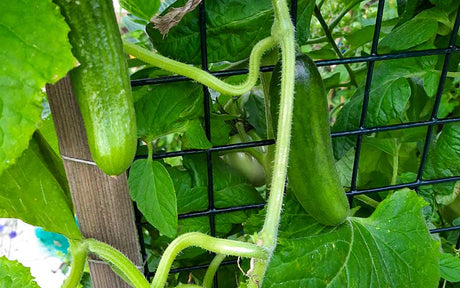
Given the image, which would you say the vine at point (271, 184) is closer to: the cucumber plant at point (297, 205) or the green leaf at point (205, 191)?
the cucumber plant at point (297, 205)

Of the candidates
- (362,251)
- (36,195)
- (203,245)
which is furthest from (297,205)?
(36,195)

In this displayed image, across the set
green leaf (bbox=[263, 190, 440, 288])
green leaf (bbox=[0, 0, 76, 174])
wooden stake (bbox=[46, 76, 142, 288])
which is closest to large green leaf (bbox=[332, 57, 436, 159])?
green leaf (bbox=[263, 190, 440, 288])

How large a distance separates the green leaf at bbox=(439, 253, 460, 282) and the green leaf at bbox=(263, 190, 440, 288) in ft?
0.25

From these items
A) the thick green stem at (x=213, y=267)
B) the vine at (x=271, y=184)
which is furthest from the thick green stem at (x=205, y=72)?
the thick green stem at (x=213, y=267)

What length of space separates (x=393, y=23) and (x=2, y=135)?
24.8 inches

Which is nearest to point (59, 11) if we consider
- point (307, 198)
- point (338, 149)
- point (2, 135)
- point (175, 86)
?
point (2, 135)

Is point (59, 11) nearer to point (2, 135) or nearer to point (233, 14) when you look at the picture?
point (2, 135)

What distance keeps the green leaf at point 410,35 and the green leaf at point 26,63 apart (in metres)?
0.42

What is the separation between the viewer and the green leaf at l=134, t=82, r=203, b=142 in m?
0.56

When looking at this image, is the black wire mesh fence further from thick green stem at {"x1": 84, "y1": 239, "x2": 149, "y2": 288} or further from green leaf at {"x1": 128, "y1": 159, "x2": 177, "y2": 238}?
thick green stem at {"x1": 84, "y1": 239, "x2": 149, "y2": 288}

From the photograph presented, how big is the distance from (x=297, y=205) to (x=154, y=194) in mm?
188

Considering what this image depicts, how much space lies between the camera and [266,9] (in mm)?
546

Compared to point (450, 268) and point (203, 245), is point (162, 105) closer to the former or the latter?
point (203, 245)

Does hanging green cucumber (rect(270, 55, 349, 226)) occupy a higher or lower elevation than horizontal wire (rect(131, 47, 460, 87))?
lower
